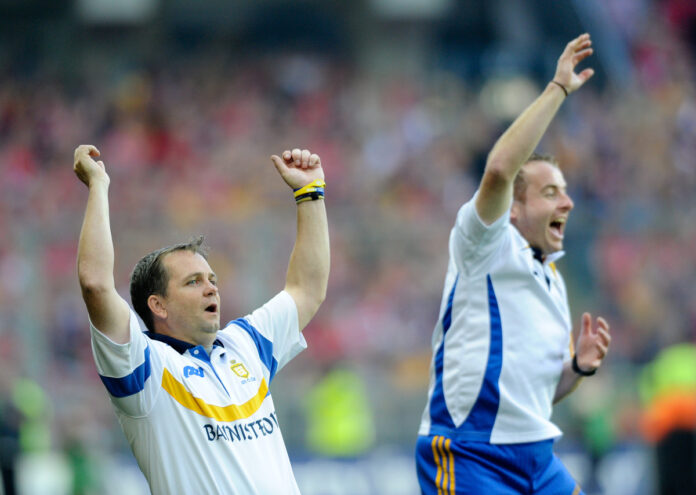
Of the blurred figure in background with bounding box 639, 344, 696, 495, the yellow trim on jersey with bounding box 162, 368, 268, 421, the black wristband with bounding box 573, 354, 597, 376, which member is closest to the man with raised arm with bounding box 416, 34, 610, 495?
the black wristband with bounding box 573, 354, 597, 376

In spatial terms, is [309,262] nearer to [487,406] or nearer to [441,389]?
[441,389]

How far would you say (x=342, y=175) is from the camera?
17.6 metres

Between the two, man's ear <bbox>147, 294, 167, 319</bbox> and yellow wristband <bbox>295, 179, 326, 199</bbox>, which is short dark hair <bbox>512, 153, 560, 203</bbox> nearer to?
yellow wristband <bbox>295, 179, 326, 199</bbox>

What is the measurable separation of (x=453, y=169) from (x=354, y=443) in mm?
6242

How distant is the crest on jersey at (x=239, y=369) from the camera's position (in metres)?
4.68

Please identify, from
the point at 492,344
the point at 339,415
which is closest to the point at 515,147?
the point at 492,344

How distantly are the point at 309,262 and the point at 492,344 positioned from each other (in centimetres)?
99

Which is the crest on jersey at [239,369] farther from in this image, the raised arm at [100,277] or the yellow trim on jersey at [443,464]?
the yellow trim on jersey at [443,464]

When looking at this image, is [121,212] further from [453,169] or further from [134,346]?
[134,346]

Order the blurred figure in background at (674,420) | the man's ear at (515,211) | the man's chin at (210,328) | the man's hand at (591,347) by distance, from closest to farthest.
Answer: the man's chin at (210,328)
the man's hand at (591,347)
the man's ear at (515,211)
the blurred figure in background at (674,420)

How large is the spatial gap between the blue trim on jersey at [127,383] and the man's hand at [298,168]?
4.69 ft

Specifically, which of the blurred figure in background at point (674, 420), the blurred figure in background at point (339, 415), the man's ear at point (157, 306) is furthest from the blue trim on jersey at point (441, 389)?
the blurred figure in background at point (339, 415)

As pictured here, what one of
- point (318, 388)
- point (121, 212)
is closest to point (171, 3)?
point (121, 212)

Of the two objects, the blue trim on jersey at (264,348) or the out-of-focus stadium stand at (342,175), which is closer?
the blue trim on jersey at (264,348)
